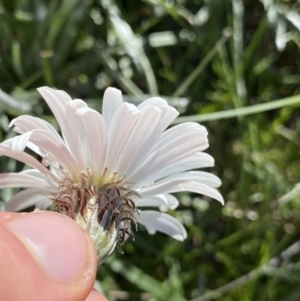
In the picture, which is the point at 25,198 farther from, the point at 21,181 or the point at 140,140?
the point at 140,140

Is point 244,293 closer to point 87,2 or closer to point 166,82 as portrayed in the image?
point 166,82

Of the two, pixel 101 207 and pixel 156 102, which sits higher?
pixel 156 102

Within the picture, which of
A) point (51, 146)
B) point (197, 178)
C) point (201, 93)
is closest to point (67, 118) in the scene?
point (51, 146)

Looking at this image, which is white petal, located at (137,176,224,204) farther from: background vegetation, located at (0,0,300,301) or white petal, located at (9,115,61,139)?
background vegetation, located at (0,0,300,301)

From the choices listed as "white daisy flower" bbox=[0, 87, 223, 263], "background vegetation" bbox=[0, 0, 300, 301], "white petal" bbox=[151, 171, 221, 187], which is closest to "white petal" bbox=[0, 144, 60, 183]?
"white daisy flower" bbox=[0, 87, 223, 263]

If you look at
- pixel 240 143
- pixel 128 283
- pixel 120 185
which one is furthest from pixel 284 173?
pixel 120 185

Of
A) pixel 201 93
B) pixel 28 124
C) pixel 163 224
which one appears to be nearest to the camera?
pixel 28 124

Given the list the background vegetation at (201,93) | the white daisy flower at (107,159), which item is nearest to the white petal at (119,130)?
the white daisy flower at (107,159)
